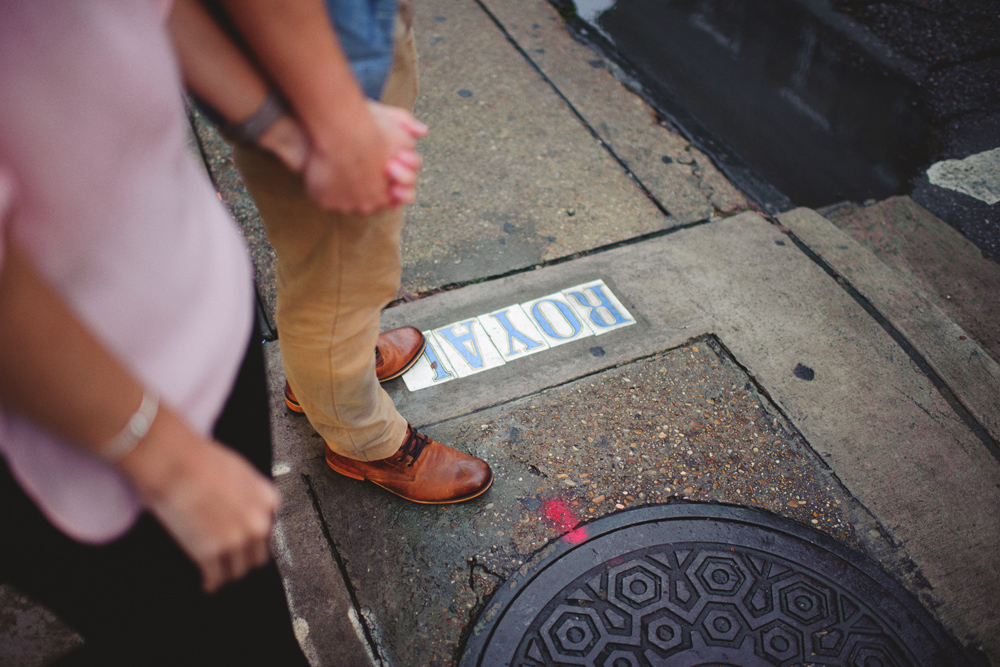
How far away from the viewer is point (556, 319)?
2.18 m

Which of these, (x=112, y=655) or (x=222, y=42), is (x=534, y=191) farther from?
(x=112, y=655)

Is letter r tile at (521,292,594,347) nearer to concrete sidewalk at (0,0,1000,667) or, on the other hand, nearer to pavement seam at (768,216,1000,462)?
concrete sidewalk at (0,0,1000,667)

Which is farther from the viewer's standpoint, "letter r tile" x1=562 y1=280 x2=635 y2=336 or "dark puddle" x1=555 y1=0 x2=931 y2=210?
"dark puddle" x1=555 y1=0 x2=931 y2=210

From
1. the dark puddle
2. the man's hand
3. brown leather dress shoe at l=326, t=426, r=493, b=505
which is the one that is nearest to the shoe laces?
brown leather dress shoe at l=326, t=426, r=493, b=505

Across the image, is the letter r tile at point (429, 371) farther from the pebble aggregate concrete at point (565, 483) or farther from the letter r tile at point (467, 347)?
the pebble aggregate concrete at point (565, 483)

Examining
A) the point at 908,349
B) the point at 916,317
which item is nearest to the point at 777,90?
the point at 916,317

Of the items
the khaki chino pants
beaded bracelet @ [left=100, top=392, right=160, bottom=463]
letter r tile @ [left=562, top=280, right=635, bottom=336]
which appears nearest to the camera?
beaded bracelet @ [left=100, top=392, right=160, bottom=463]

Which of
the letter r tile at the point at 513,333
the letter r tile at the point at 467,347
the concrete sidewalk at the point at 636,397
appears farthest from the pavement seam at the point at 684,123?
the letter r tile at the point at 467,347

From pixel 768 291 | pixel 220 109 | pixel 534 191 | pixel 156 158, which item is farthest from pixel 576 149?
pixel 156 158

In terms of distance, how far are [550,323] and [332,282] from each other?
44.1 inches

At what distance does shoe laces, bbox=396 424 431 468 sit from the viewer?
5.38 feet

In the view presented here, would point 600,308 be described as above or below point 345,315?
below

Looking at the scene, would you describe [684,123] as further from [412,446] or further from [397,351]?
[412,446]

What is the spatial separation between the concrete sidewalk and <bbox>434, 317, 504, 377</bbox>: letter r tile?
3cm
